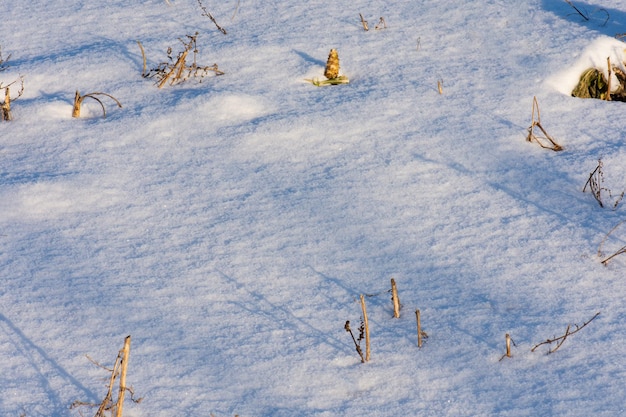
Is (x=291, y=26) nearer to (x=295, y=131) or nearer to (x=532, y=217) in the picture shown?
(x=295, y=131)

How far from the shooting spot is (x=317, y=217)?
9.55ft

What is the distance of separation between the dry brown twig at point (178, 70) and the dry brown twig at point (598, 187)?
207 cm

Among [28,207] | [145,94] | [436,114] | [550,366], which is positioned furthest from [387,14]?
[550,366]

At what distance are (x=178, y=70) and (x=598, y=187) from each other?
230cm

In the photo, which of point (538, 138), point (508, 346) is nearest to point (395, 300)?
point (508, 346)

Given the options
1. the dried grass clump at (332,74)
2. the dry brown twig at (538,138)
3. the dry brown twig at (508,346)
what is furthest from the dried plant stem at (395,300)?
the dried grass clump at (332,74)

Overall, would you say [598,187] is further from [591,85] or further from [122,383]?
[122,383]

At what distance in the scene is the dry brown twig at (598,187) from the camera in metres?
2.84

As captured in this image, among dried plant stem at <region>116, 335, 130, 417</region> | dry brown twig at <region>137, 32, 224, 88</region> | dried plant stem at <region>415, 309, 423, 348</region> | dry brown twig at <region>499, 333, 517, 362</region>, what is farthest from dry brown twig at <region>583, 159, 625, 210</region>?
dry brown twig at <region>137, 32, 224, 88</region>

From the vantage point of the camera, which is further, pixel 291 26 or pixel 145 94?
pixel 291 26

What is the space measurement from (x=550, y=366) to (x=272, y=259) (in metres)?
1.10

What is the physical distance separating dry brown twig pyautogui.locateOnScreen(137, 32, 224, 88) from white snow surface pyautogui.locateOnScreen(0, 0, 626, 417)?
6 cm

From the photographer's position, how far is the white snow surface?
221 cm

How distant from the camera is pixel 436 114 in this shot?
11.3ft
